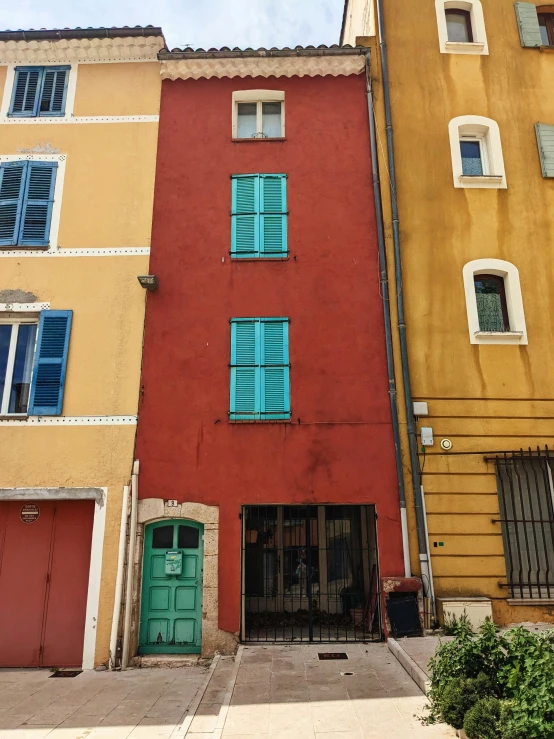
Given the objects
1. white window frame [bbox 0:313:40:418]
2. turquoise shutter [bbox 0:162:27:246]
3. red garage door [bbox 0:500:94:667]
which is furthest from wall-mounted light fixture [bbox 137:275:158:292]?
red garage door [bbox 0:500:94:667]

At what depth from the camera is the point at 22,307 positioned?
33.3 ft

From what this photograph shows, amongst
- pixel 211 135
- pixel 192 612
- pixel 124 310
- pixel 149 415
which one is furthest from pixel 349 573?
pixel 211 135

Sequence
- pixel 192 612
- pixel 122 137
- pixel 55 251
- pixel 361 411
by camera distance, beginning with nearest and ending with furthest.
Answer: pixel 192 612 → pixel 361 411 → pixel 55 251 → pixel 122 137

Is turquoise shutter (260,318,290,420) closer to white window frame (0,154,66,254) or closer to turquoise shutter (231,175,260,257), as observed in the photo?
turquoise shutter (231,175,260,257)

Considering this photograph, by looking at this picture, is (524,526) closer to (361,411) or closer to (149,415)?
(361,411)

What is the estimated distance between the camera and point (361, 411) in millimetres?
9641

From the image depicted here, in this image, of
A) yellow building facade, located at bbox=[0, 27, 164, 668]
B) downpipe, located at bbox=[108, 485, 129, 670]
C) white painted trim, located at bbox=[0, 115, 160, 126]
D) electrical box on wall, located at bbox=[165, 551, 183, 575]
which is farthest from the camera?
white painted trim, located at bbox=[0, 115, 160, 126]

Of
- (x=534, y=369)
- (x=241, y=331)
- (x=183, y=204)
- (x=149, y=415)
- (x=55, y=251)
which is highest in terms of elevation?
(x=183, y=204)

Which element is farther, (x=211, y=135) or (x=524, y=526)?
(x=211, y=135)

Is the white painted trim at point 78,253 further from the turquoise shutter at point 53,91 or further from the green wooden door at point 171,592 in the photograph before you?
the green wooden door at point 171,592

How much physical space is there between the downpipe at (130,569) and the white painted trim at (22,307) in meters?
3.42

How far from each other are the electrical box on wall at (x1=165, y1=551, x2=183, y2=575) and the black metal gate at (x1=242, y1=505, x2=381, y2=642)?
183 centimetres

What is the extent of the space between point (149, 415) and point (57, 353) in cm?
204

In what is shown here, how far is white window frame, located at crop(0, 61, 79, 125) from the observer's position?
11.2 metres
